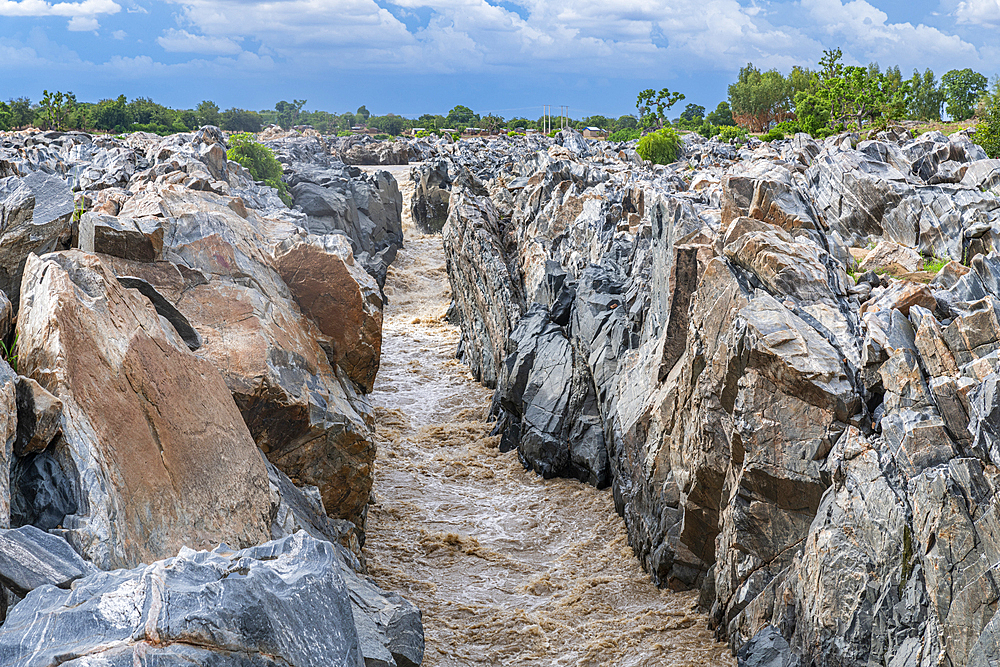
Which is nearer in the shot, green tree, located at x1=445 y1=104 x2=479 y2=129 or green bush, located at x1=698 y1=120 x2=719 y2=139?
green bush, located at x1=698 y1=120 x2=719 y2=139

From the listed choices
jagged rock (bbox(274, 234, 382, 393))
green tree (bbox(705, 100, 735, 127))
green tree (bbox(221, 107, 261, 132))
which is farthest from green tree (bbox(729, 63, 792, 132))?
jagged rock (bbox(274, 234, 382, 393))

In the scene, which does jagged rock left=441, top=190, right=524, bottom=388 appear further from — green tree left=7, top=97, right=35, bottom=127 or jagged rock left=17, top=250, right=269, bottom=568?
green tree left=7, top=97, right=35, bottom=127

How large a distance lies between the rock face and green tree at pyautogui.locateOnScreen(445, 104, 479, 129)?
127657 mm

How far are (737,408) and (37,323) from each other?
9982 mm

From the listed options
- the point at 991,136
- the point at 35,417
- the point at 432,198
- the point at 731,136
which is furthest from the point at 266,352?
the point at 731,136

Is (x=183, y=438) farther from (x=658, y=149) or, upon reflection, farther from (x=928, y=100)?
(x=928, y=100)

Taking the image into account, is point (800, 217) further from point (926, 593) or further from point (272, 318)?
point (272, 318)

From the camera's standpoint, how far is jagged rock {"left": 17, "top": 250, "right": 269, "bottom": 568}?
723cm

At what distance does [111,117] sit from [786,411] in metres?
114

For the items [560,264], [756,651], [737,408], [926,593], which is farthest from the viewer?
[560,264]

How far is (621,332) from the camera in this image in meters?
18.8

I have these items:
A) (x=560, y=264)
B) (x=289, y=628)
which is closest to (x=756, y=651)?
(x=289, y=628)

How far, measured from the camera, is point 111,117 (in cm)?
10231

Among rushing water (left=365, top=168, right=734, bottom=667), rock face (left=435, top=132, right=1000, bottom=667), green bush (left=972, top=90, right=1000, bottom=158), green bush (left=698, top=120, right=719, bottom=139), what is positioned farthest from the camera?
green bush (left=698, top=120, right=719, bottom=139)
